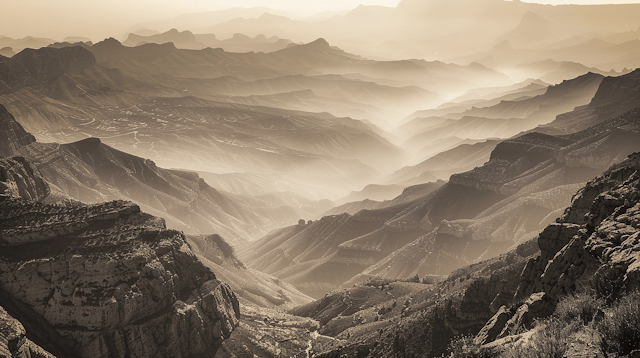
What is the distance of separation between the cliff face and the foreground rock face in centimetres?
5784

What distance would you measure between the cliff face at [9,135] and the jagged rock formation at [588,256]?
88.8 m

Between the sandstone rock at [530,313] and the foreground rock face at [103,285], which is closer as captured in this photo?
the sandstone rock at [530,313]

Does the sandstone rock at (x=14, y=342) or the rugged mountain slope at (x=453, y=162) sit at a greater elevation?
the sandstone rock at (x=14, y=342)

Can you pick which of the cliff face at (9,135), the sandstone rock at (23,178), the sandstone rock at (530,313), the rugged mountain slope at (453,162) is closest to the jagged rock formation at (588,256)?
the sandstone rock at (530,313)

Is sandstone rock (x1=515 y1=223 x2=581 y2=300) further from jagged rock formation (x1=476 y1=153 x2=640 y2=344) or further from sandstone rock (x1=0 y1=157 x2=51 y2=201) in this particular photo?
sandstone rock (x1=0 y1=157 x2=51 y2=201)

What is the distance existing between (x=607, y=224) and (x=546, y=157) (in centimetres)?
9038

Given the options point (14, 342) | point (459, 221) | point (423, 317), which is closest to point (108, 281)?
point (14, 342)

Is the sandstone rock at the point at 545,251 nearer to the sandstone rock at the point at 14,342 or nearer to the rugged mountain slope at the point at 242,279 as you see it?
the sandstone rock at the point at 14,342

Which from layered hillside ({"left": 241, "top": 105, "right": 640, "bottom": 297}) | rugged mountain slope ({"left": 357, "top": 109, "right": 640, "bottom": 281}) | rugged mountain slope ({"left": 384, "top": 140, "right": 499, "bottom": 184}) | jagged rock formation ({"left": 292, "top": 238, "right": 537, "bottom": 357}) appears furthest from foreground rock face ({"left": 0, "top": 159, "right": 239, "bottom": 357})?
rugged mountain slope ({"left": 384, "top": 140, "right": 499, "bottom": 184})

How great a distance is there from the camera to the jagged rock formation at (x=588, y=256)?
15.5m

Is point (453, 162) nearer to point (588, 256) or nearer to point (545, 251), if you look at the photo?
point (545, 251)

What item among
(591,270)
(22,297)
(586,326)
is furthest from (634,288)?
(22,297)

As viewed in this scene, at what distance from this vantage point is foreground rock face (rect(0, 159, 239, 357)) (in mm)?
33188

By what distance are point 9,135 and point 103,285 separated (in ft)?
239
